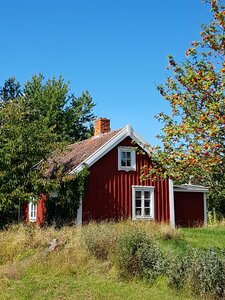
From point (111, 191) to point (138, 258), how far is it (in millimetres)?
12499

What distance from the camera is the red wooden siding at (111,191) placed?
73.3 ft

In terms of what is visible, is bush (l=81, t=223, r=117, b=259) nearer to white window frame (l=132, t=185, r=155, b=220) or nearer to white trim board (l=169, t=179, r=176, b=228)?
white window frame (l=132, t=185, r=155, b=220)

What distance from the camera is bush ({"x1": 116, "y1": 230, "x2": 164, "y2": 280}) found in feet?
33.9

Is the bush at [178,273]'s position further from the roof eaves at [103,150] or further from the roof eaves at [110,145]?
the roof eaves at [103,150]

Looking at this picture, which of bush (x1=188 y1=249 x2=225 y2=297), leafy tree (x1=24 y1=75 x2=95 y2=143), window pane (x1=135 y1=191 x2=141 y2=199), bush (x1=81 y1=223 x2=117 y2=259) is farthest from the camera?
leafy tree (x1=24 y1=75 x2=95 y2=143)

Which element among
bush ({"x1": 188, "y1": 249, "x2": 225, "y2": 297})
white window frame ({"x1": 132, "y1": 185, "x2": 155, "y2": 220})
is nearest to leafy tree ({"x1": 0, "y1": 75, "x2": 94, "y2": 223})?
white window frame ({"x1": 132, "y1": 185, "x2": 155, "y2": 220})

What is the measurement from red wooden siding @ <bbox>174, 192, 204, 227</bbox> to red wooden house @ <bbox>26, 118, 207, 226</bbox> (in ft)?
1.84

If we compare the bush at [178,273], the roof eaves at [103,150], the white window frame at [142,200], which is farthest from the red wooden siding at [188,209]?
the bush at [178,273]

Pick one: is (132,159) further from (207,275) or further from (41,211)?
(207,275)

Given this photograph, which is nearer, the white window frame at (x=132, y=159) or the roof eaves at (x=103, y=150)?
the roof eaves at (x=103, y=150)

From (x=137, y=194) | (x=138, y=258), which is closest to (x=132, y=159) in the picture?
(x=137, y=194)

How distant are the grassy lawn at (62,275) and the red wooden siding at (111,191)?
721 cm

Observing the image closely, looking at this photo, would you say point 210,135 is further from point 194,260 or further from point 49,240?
point 49,240

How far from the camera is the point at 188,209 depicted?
88.3 ft
